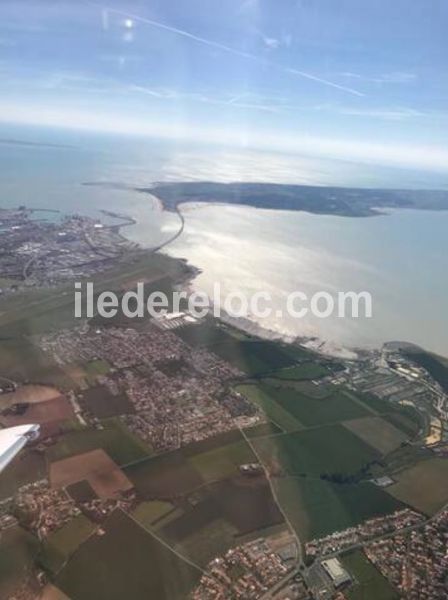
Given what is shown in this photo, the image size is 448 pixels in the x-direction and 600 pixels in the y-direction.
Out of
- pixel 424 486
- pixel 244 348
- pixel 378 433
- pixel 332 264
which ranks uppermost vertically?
pixel 332 264

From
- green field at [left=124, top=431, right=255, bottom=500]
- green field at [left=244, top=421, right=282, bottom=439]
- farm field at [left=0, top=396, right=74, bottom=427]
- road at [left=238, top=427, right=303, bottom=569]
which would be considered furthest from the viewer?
green field at [left=244, top=421, right=282, bottom=439]

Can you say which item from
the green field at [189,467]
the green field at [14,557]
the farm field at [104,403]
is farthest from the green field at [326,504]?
the green field at [14,557]

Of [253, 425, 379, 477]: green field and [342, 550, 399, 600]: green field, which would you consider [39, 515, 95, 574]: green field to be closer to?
[253, 425, 379, 477]: green field

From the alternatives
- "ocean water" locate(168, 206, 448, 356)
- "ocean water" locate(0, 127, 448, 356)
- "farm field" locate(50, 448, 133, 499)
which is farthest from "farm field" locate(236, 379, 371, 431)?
"farm field" locate(50, 448, 133, 499)

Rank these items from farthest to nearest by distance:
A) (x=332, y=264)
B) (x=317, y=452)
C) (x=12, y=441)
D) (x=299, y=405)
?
(x=332, y=264)
(x=299, y=405)
(x=317, y=452)
(x=12, y=441)

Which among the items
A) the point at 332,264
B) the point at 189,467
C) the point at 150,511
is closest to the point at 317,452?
the point at 189,467

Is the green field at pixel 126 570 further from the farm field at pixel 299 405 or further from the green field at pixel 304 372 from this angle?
the green field at pixel 304 372

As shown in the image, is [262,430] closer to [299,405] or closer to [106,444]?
[299,405]
